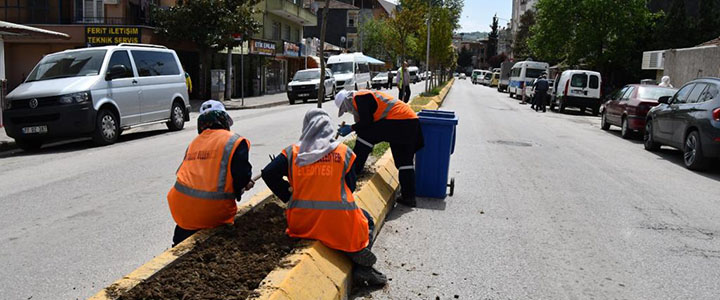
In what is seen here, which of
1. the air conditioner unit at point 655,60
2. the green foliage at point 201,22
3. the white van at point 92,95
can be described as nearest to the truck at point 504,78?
the air conditioner unit at point 655,60

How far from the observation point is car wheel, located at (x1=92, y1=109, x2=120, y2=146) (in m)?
12.0

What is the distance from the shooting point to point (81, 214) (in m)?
6.58

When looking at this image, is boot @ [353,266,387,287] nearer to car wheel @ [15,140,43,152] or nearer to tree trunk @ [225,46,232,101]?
car wheel @ [15,140,43,152]

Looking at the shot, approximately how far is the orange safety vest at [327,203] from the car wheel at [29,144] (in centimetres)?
983

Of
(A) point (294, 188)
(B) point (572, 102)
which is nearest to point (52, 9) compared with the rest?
(B) point (572, 102)

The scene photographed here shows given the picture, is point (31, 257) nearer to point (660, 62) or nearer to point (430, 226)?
point (430, 226)

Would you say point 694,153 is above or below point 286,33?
below

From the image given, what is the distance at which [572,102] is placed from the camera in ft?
83.7

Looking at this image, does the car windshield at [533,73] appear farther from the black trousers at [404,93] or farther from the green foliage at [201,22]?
the green foliage at [201,22]

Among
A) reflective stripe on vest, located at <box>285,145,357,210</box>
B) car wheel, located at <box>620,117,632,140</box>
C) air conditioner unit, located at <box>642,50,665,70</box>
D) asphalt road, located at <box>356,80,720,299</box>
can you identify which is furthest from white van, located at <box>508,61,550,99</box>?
reflective stripe on vest, located at <box>285,145,357,210</box>

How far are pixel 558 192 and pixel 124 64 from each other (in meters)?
9.66

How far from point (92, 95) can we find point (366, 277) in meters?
9.46

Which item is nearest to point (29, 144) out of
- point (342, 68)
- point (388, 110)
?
point (388, 110)

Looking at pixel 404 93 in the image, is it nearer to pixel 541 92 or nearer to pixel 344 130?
pixel 541 92
